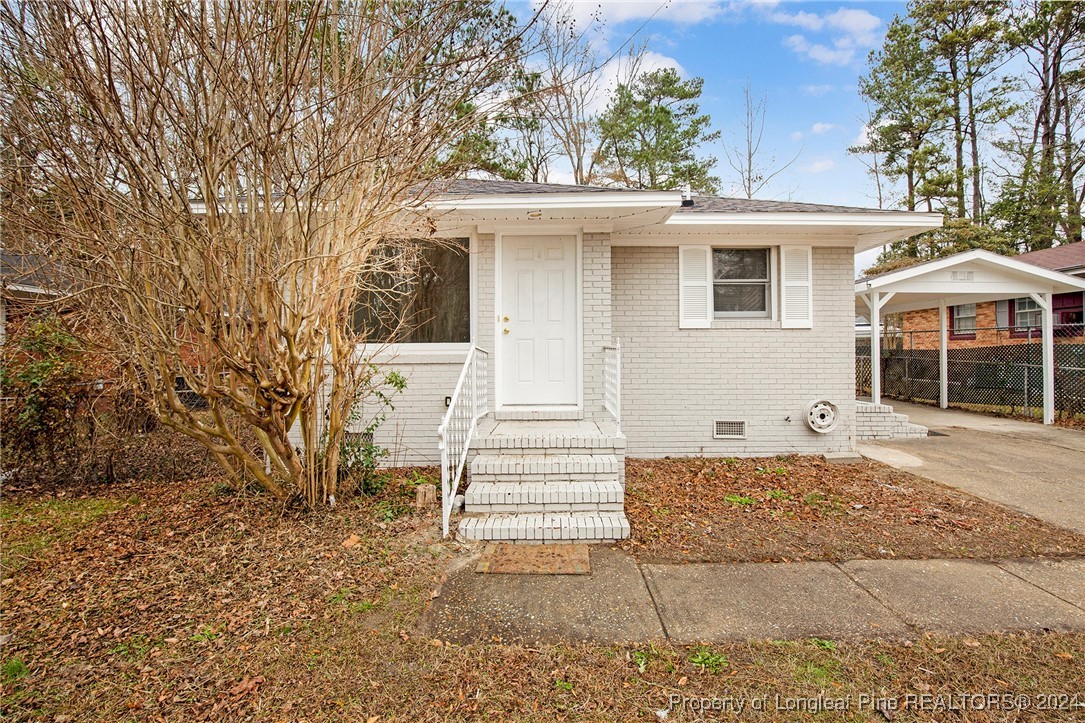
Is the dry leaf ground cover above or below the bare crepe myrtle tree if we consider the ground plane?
below

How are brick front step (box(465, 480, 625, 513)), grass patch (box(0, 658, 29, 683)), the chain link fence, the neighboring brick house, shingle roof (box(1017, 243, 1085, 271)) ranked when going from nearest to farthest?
grass patch (box(0, 658, 29, 683))
brick front step (box(465, 480, 625, 513))
the chain link fence
shingle roof (box(1017, 243, 1085, 271))
the neighboring brick house

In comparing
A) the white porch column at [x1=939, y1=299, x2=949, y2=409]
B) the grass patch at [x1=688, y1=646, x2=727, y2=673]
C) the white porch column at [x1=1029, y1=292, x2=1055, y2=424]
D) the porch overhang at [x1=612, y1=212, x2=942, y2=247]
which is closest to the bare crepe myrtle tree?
the porch overhang at [x1=612, y1=212, x2=942, y2=247]

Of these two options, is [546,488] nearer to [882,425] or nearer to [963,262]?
[882,425]

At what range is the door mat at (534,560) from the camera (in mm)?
3266

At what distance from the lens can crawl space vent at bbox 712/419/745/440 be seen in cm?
637

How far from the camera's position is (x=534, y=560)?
11.3 feet

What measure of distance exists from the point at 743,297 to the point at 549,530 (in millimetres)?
4380

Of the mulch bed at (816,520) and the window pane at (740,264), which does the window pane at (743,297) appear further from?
the mulch bed at (816,520)

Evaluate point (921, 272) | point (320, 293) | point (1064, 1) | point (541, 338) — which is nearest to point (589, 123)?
point (921, 272)

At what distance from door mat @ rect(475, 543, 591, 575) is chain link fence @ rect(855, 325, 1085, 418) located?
10.9 metres

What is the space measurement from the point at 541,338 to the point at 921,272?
7665 millimetres

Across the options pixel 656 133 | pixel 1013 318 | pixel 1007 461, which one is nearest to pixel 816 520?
pixel 1007 461

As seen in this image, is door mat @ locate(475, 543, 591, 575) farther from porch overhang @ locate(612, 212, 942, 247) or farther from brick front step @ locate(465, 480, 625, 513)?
porch overhang @ locate(612, 212, 942, 247)

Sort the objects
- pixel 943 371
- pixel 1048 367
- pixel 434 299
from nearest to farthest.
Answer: pixel 434 299, pixel 1048 367, pixel 943 371
